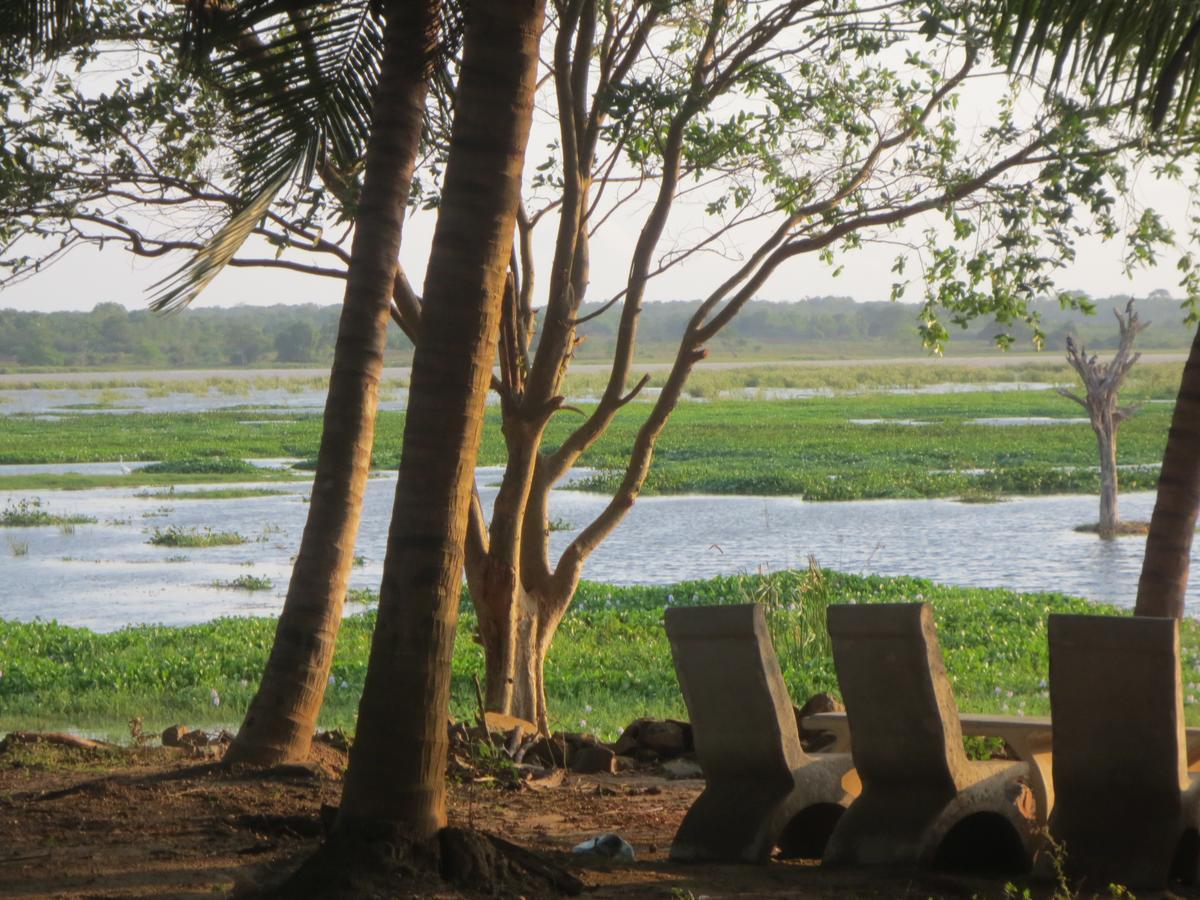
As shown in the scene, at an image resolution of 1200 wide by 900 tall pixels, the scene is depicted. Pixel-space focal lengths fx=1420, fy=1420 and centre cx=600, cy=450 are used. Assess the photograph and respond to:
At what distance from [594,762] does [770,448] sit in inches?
1204

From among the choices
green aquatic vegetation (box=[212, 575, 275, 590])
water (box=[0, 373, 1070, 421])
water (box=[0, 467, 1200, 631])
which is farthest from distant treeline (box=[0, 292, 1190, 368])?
green aquatic vegetation (box=[212, 575, 275, 590])

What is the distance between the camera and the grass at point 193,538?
71.7 feet

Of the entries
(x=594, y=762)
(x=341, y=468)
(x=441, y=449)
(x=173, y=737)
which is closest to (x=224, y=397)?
(x=173, y=737)

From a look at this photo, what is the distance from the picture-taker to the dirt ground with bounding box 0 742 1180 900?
4.26 meters

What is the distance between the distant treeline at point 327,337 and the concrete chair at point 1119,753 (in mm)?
90247

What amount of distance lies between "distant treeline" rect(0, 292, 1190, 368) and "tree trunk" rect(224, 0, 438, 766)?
290ft

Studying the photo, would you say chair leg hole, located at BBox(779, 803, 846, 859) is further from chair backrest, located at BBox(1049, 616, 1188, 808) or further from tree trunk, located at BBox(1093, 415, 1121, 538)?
tree trunk, located at BBox(1093, 415, 1121, 538)

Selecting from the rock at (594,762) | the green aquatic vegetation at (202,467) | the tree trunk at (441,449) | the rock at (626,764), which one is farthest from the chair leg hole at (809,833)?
the green aquatic vegetation at (202,467)


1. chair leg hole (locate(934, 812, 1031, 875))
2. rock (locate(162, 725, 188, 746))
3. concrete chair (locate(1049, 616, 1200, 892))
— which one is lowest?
rock (locate(162, 725, 188, 746))

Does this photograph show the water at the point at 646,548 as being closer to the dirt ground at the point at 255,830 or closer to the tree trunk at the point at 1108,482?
the tree trunk at the point at 1108,482

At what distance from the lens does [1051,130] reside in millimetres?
8656

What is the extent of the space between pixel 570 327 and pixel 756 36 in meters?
2.26

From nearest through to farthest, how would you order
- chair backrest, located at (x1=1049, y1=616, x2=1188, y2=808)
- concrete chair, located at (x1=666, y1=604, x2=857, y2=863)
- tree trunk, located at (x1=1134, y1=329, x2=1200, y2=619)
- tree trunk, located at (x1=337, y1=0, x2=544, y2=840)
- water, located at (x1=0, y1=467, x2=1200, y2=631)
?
1. tree trunk, located at (x1=337, y1=0, x2=544, y2=840)
2. chair backrest, located at (x1=1049, y1=616, x2=1188, y2=808)
3. concrete chair, located at (x1=666, y1=604, x2=857, y2=863)
4. tree trunk, located at (x1=1134, y1=329, x2=1200, y2=619)
5. water, located at (x1=0, y1=467, x2=1200, y2=631)

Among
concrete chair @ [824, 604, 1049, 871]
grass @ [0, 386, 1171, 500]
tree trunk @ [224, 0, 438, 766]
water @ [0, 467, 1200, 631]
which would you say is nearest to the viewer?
concrete chair @ [824, 604, 1049, 871]
